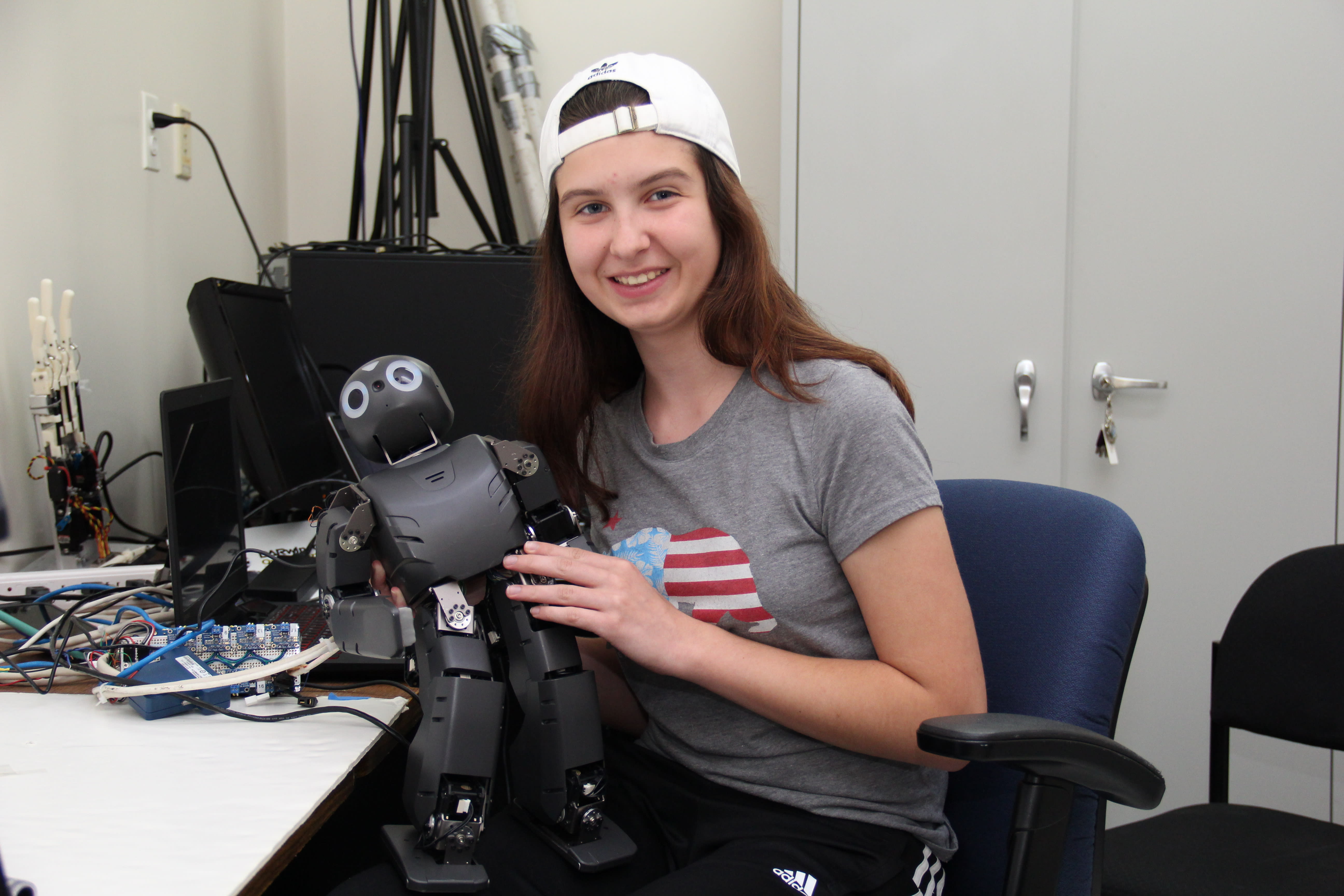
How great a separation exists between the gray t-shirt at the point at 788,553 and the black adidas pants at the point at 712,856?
2 cm

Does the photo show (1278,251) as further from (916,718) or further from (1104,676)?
(916,718)

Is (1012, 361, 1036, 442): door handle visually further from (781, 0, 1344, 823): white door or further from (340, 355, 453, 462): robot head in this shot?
(340, 355, 453, 462): robot head

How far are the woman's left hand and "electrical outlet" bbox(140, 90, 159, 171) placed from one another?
133 cm

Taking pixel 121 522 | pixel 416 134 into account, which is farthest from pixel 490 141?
pixel 121 522

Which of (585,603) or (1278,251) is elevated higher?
(1278,251)

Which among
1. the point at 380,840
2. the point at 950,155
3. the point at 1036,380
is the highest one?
the point at 950,155

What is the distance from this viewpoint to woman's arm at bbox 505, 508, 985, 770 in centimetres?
85

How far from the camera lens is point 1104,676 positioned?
89cm

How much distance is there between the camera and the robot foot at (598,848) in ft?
2.82

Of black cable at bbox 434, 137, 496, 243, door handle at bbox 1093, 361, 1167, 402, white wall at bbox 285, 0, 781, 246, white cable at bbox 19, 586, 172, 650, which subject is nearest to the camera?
white cable at bbox 19, 586, 172, 650

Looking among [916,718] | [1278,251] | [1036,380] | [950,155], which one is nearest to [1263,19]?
[1278,251]

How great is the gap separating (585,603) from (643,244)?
358 millimetres

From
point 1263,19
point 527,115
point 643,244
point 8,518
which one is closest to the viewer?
point 643,244

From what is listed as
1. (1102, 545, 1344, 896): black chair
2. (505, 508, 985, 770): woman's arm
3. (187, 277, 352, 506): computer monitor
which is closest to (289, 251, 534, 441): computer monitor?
(187, 277, 352, 506): computer monitor
